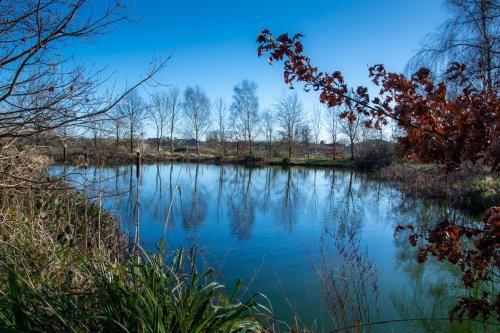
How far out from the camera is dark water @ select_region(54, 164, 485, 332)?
4.62m

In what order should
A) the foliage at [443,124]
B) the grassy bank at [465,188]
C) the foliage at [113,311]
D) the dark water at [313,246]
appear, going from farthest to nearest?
the grassy bank at [465,188], the dark water at [313,246], the foliage at [113,311], the foliage at [443,124]

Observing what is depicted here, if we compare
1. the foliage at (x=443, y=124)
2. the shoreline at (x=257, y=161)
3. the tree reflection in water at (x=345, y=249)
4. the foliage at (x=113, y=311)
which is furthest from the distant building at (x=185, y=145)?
the foliage at (x=443, y=124)

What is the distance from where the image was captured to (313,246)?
8.24 metres

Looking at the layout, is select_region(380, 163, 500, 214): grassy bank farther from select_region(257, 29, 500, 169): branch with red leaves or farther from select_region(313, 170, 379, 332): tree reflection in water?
select_region(257, 29, 500, 169): branch with red leaves

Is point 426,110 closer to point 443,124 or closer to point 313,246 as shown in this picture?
point 443,124

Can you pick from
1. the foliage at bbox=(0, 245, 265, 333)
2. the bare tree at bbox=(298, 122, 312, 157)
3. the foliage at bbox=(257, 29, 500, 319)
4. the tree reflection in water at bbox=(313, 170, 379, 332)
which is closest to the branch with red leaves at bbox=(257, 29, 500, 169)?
the foliage at bbox=(257, 29, 500, 319)

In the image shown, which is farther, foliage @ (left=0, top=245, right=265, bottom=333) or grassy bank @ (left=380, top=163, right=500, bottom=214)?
grassy bank @ (left=380, top=163, right=500, bottom=214)

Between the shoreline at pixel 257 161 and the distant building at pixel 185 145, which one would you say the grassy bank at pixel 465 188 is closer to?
the shoreline at pixel 257 161

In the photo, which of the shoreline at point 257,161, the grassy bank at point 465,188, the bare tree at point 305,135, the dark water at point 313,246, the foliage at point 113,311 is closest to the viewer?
the foliage at point 113,311

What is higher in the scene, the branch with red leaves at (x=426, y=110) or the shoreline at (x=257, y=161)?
the branch with red leaves at (x=426, y=110)

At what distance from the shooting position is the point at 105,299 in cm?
233

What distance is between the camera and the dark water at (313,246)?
462cm

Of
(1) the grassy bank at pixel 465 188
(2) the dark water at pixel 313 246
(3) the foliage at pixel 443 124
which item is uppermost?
(3) the foliage at pixel 443 124

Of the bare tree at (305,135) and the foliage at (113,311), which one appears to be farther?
the bare tree at (305,135)
